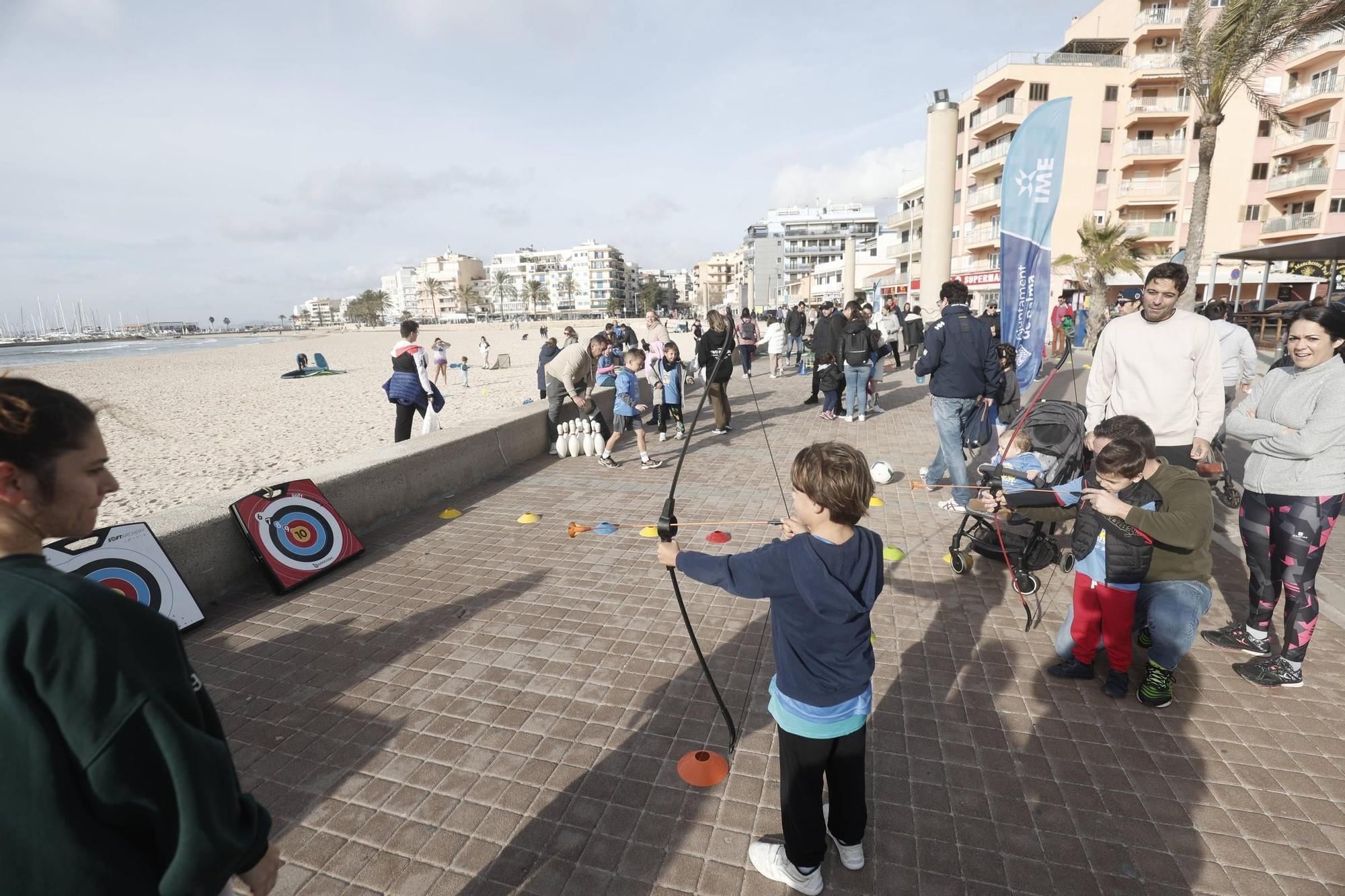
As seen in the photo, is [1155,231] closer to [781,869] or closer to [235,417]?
[235,417]

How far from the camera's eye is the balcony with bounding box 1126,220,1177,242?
3969 cm

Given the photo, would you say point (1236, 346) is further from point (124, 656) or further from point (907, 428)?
point (124, 656)

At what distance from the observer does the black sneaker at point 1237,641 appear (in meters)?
4.00

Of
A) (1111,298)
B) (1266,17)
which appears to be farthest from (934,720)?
(1111,298)

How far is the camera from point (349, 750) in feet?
10.9

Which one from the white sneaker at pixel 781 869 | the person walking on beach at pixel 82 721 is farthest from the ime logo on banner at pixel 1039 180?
the person walking on beach at pixel 82 721

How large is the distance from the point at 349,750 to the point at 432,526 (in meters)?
3.47

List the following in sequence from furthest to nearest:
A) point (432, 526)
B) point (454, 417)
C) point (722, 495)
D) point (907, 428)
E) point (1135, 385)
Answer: point (454, 417), point (907, 428), point (722, 495), point (432, 526), point (1135, 385)

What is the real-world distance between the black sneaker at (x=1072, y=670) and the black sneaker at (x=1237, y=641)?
1.03 m

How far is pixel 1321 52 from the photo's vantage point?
35.9m

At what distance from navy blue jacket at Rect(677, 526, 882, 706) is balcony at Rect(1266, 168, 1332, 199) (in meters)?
52.4

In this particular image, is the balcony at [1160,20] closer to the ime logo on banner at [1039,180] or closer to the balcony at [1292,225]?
the balcony at [1292,225]

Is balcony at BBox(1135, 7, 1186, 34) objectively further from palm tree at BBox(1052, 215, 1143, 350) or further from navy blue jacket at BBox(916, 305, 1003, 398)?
navy blue jacket at BBox(916, 305, 1003, 398)

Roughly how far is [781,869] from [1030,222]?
9002 mm
